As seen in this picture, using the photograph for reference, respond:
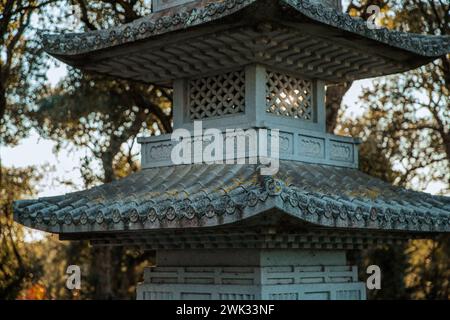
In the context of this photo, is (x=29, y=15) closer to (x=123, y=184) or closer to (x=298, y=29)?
(x=123, y=184)

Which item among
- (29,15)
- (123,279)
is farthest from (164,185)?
(123,279)

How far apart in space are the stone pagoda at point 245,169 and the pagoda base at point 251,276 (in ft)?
0.05

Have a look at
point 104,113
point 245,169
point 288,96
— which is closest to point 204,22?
point 245,169

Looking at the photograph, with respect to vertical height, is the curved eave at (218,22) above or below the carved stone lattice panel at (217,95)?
above

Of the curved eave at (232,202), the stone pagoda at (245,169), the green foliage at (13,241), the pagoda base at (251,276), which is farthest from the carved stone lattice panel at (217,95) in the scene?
the green foliage at (13,241)

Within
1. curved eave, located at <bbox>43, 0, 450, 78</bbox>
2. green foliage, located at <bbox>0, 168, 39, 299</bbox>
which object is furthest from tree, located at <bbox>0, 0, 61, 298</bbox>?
curved eave, located at <bbox>43, 0, 450, 78</bbox>

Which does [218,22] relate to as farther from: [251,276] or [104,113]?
[104,113]

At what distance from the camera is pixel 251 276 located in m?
7.73

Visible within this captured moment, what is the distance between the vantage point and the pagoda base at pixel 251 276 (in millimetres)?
7758

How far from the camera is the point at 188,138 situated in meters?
8.61

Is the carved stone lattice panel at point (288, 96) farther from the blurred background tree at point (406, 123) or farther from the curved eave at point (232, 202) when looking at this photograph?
the blurred background tree at point (406, 123)

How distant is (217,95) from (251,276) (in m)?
2.31

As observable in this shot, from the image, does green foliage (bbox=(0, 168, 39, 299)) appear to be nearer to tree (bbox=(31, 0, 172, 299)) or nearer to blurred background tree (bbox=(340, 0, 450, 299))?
tree (bbox=(31, 0, 172, 299))
